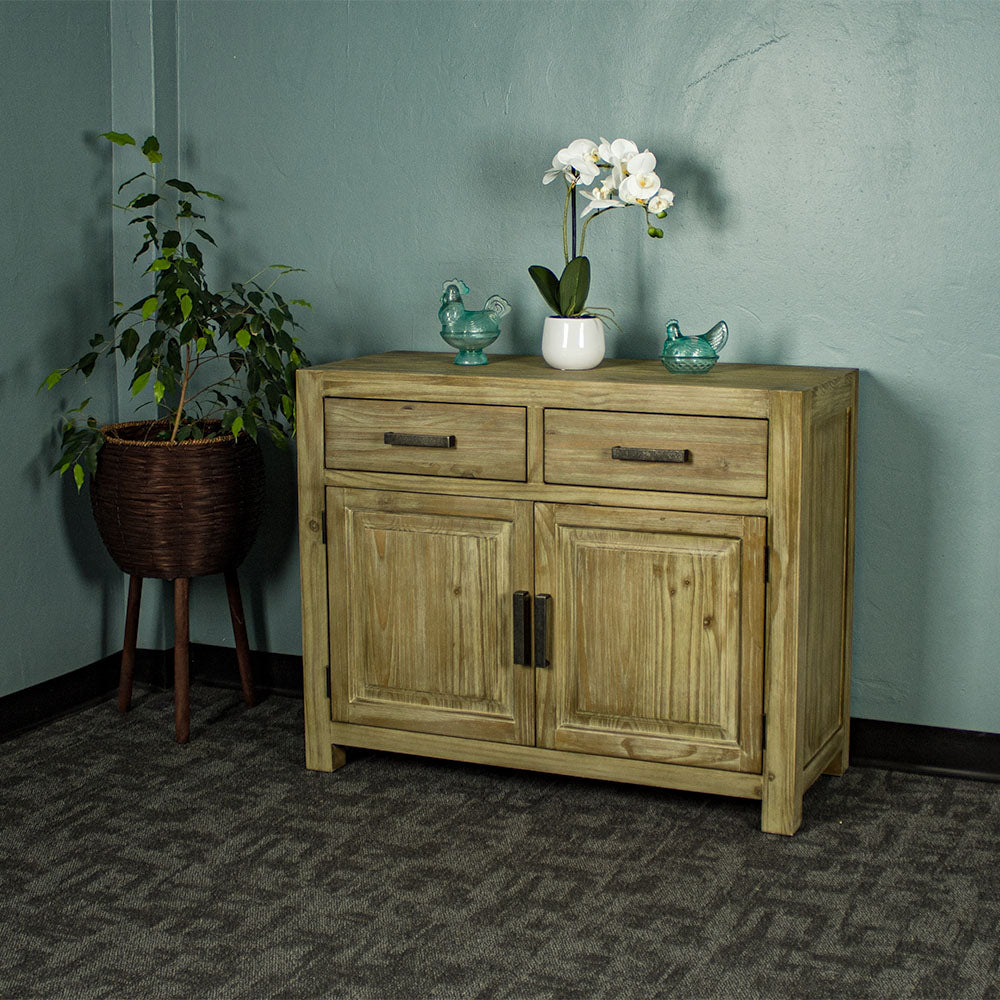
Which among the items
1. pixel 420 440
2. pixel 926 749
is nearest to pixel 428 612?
pixel 420 440

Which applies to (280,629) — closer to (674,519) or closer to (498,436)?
(498,436)

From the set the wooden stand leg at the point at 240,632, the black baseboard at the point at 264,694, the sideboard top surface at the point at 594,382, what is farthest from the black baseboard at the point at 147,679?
the sideboard top surface at the point at 594,382

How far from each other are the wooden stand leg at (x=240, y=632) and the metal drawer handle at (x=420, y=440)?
2.41 feet

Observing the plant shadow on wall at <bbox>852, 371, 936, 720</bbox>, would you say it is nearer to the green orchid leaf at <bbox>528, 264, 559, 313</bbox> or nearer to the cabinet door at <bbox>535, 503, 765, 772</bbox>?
the cabinet door at <bbox>535, 503, 765, 772</bbox>

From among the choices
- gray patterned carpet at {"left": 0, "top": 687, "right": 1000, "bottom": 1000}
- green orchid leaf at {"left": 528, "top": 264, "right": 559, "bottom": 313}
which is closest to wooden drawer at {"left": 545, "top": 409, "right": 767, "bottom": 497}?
green orchid leaf at {"left": 528, "top": 264, "right": 559, "bottom": 313}

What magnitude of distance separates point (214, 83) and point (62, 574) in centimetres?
131

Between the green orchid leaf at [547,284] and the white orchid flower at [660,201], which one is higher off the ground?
the white orchid flower at [660,201]

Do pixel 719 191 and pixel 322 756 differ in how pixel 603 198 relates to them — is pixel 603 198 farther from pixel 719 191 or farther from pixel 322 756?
pixel 322 756

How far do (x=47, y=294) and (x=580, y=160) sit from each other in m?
1.38

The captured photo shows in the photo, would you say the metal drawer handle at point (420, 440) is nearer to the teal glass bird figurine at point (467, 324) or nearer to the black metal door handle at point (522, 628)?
the teal glass bird figurine at point (467, 324)

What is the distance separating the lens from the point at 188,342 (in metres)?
2.93

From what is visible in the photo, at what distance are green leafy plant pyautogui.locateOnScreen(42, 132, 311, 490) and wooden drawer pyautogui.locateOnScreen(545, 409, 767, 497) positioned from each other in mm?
748

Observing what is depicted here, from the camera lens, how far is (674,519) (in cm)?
257

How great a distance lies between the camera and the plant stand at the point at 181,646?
3.11 m
